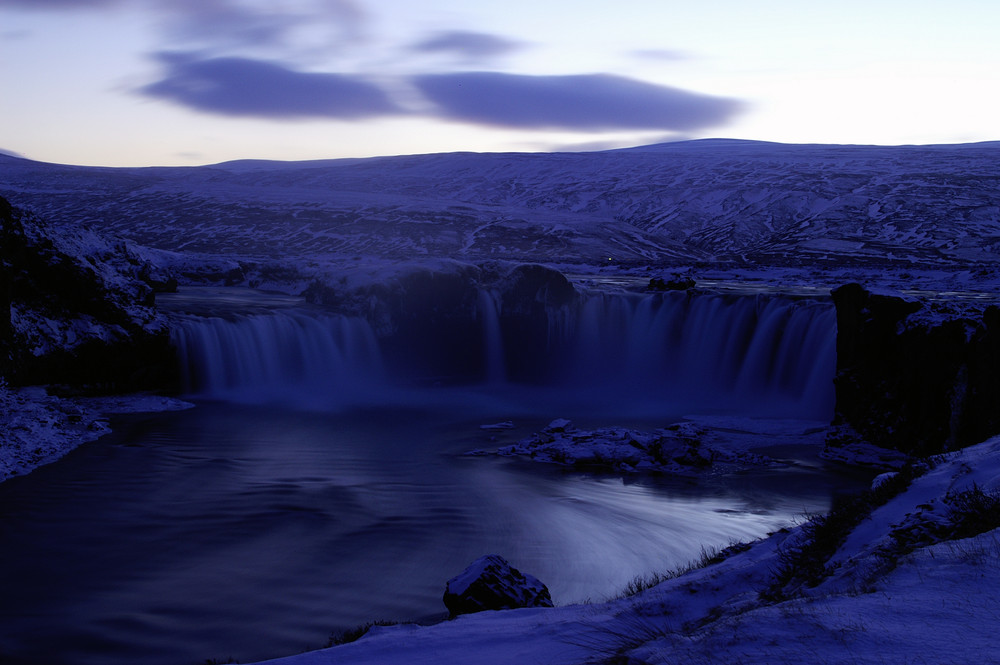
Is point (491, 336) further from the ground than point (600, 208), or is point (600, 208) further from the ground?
point (600, 208)

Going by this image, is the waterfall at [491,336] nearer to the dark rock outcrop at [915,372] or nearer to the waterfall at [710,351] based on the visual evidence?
the waterfall at [710,351]

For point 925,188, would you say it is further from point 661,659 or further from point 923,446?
point 661,659

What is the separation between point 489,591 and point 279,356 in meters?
20.0

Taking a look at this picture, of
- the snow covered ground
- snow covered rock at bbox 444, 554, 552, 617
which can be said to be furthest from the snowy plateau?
snow covered rock at bbox 444, 554, 552, 617

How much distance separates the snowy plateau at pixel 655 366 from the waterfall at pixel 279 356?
0.08m

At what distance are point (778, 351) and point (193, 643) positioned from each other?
2120 centimetres

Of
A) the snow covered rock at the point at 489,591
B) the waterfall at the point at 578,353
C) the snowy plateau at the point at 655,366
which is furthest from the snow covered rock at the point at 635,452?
the snow covered rock at the point at 489,591

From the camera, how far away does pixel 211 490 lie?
46.2 feet

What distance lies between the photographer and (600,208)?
10075 centimetres

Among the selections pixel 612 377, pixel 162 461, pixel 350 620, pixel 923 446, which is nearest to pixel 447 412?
pixel 612 377

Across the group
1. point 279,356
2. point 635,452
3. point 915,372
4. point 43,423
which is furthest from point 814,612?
point 279,356

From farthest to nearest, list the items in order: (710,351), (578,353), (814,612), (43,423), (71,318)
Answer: (578,353) < (710,351) < (71,318) < (43,423) < (814,612)

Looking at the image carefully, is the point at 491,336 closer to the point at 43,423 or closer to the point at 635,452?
the point at 635,452

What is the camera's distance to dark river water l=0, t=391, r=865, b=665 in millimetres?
8742
